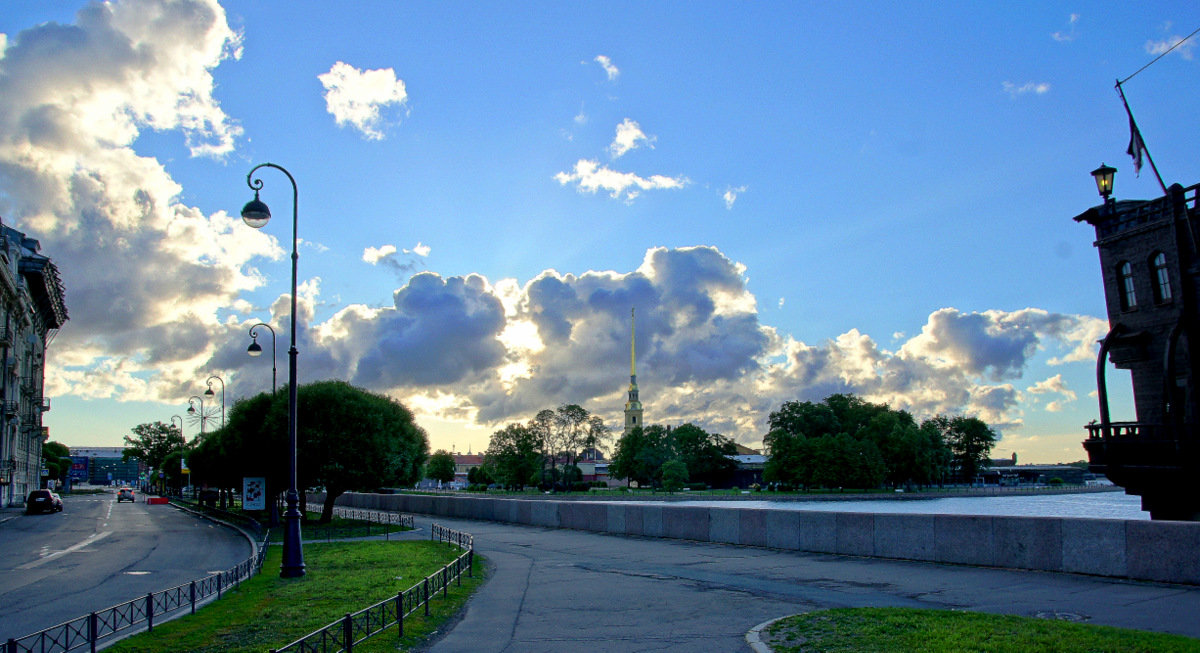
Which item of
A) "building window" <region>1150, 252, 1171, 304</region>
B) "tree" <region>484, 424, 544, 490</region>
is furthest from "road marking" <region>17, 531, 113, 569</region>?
"tree" <region>484, 424, 544, 490</region>

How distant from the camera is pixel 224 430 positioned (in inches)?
2200

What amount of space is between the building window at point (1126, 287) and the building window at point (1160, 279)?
0.97 metres

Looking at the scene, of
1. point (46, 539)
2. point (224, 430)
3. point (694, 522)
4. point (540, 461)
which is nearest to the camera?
point (694, 522)

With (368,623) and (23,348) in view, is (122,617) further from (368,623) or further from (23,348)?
(23,348)

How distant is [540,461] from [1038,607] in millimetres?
114633

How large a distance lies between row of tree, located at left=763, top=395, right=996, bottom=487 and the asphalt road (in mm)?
85318

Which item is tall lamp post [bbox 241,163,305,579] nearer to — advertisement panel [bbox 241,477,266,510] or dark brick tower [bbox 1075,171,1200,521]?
advertisement panel [bbox 241,477,266,510]

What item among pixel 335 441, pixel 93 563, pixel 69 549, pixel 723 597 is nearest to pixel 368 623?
pixel 723 597

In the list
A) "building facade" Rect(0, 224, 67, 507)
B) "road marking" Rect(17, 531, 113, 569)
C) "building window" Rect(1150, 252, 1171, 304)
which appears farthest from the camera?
"building facade" Rect(0, 224, 67, 507)

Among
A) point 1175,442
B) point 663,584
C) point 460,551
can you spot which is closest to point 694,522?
point 460,551

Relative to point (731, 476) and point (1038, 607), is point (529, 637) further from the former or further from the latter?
point (731, 476)

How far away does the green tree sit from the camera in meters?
127

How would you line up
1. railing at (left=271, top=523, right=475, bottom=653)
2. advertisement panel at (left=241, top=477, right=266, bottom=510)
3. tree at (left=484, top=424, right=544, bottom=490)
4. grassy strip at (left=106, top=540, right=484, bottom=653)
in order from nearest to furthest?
railing at (left=271, top=523, right=475, bottom=653) < grassy strip at (left=106, top=540, right=484, bottom=653) < advertisement panel at (left=241, top=477, right=266, bottom=510) < tree at (left=484, top=424, right=544, bottom=490)

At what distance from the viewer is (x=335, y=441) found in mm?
41188
